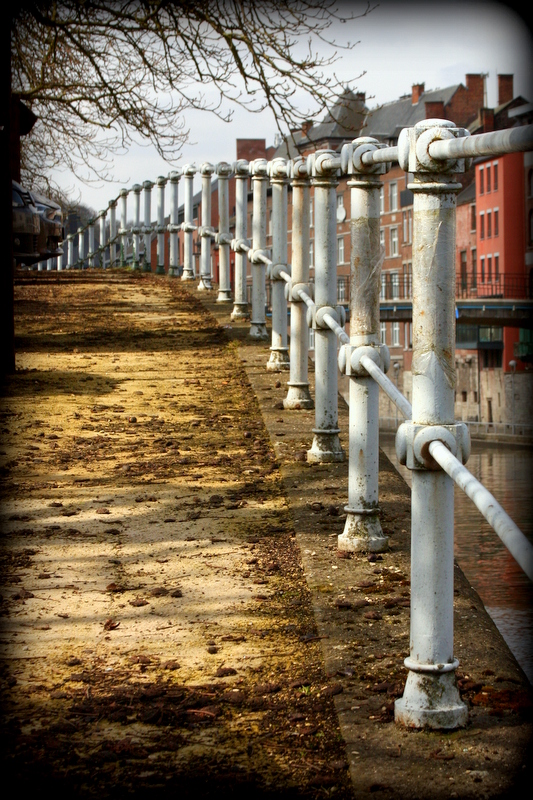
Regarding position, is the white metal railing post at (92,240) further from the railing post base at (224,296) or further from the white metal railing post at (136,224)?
the railing post base at (224,296)

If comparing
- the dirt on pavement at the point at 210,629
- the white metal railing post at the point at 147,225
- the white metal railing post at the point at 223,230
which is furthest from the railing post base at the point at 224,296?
the white metal railing post at the point at 147,225

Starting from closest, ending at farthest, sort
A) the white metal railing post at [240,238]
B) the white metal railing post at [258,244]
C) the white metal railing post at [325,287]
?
the white metal railing post at [325,287] < the white metal railing post at [258,244] < the white metal railing post at [240,238]

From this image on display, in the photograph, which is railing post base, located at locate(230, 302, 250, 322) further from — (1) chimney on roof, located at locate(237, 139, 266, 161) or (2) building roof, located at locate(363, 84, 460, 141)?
(1) chimney on roof, located at locate(237, 139, 266, 161)

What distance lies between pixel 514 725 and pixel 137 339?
7749mm

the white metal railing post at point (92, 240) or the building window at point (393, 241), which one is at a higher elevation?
the building window at point (393, 241)

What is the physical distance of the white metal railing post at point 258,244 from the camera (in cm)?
891

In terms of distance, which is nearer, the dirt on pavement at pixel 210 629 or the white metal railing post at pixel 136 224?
the dirt on pavement at pixel 210 629

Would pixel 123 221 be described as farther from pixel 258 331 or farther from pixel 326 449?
pixel 326 449

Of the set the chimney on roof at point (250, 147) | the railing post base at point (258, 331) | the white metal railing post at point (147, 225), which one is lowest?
the railing post base at point (258, 331)

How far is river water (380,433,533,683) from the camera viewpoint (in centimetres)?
1766

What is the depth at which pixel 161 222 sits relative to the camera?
58.4 feet

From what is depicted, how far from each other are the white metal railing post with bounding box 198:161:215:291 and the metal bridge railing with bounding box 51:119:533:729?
4918 mm

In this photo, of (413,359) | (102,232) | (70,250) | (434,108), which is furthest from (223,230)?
(434,108)

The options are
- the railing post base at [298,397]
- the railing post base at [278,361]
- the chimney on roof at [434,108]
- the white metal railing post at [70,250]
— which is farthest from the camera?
the chimney on roof at [434,108]
